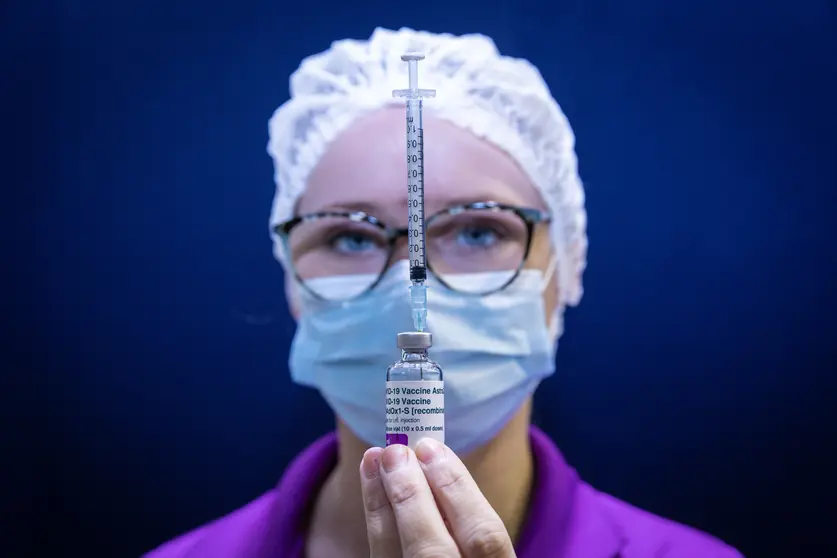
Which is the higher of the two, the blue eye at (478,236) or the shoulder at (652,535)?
the blue eye at (478,236)

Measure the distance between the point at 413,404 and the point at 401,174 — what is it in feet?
1.60

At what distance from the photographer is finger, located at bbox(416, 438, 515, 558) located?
75 centimetres

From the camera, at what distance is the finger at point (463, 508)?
0.75 metres

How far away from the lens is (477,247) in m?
1.23

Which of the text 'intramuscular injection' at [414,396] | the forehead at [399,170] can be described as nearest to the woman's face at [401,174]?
the forehead at [399,170]

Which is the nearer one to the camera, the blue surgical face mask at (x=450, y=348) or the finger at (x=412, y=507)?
the finger at (x=412, y=507)

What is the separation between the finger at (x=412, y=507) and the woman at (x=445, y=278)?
15.9 inches

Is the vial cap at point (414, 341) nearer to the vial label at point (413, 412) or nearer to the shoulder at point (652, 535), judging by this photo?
the vial label at point (413, 412)

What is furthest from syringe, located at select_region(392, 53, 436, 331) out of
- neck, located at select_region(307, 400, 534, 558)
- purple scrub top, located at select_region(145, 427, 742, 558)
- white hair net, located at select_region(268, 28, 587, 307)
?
purple scrub top, located at select_region(145, 427, 742, 558)

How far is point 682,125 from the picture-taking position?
147 cm

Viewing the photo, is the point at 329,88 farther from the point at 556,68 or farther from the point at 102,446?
the point at 102,446

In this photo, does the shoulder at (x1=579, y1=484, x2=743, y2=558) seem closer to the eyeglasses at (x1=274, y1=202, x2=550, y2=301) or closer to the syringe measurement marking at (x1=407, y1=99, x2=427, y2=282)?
the eyeglasses at (x1=274, y1=202, x2=550, y2=301)

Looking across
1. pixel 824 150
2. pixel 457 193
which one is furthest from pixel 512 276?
pixel 824 150

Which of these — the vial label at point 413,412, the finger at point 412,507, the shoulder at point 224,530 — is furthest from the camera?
the shoulder at point 224,530
